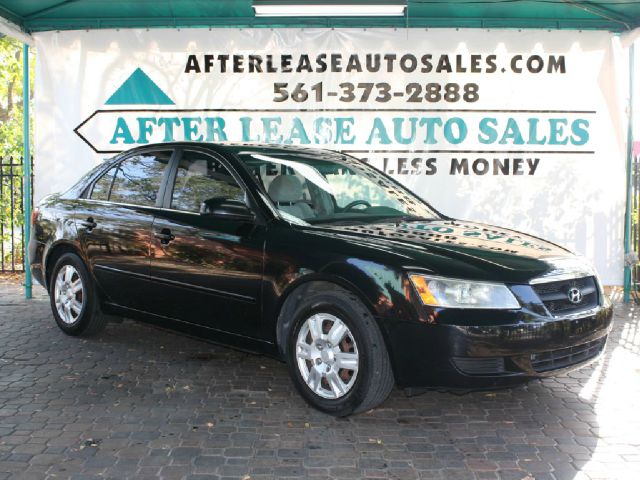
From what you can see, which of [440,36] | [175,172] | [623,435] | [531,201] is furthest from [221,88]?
[623,435]

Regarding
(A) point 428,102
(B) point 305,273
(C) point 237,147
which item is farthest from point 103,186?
(A) point 428,102

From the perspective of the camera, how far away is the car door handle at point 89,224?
5.88 m

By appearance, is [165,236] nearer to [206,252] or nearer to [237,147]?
[206,252]

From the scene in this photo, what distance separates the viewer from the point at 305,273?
169 inches

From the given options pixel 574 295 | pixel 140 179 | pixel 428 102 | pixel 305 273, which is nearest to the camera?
pixel 574 295

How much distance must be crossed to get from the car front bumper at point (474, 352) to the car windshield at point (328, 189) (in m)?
1.24

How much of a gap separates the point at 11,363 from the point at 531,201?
20.4 ft

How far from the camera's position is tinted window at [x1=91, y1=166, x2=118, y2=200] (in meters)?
6.02

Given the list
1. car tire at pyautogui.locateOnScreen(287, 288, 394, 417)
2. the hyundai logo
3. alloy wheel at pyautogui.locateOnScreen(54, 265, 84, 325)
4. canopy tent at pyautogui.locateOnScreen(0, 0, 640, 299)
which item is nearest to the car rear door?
alloy wheel at pyautogui.locateOnScreen(54, 265, 84, 325)

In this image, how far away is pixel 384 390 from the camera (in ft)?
13.3

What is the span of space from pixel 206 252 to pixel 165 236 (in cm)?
49

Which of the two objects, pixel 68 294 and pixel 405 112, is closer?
pixel 68 294

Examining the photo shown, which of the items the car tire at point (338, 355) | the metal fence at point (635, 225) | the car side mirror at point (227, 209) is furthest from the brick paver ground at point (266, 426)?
the metal fence at point (635, 225)

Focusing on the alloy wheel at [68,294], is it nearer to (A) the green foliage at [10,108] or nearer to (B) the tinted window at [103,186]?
(B) the tinted window at [103,186]
